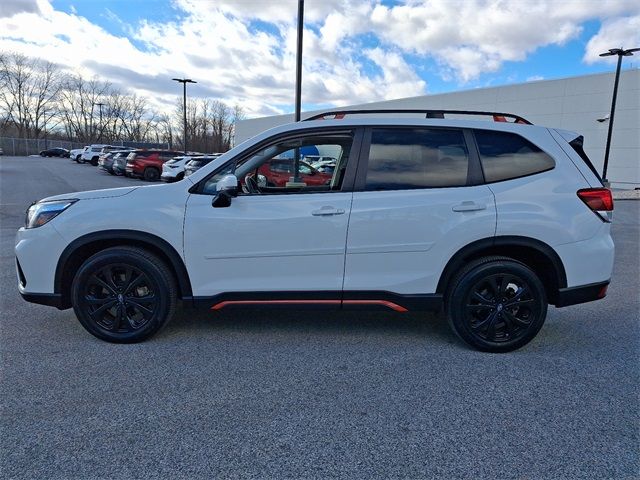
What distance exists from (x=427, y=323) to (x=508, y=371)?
1065 mm

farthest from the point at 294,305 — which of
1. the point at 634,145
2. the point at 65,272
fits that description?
the point at 634,145

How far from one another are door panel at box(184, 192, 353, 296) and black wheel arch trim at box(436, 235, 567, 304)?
93 cm

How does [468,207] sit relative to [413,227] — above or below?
above

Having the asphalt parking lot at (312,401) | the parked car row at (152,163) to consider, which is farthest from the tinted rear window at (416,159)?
the parked car row at (152,163)

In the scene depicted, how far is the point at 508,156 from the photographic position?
3.54 m

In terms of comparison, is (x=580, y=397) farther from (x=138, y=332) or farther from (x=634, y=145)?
(x=634, y=145)

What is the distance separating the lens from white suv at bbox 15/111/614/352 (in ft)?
11.2

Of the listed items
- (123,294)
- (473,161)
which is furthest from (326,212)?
(123,294)

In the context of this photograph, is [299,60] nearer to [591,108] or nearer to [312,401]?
[312,401]

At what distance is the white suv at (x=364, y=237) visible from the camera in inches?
135

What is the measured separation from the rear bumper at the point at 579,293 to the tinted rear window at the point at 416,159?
1277 millimetres

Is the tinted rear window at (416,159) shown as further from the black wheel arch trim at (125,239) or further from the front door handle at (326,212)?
the black wheel arch trim at (125,239)

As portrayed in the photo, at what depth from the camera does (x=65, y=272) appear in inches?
140

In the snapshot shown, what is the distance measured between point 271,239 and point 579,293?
2.61 meters
